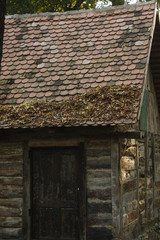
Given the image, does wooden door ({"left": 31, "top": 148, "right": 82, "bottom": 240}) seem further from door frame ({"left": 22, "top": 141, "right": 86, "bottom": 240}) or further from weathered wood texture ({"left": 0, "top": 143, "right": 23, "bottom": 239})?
weathered wood texture ({"left": 0, "top": 143, "right": 23, "bottom": 239})

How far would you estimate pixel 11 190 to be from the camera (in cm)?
1009

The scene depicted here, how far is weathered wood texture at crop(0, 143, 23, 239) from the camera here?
10.0 metres

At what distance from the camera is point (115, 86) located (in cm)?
1002

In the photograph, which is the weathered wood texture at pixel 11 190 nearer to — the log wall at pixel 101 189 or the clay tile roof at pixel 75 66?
the log wall at pixel 101 189

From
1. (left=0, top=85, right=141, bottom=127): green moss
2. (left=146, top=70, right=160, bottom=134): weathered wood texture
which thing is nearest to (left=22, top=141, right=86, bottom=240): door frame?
(left=0, top=85, right=141, bottom=127): green moss

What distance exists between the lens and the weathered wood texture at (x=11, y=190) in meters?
10.0

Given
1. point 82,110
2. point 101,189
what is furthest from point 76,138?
point 101,189

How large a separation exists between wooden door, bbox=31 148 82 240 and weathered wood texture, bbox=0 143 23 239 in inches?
10.7

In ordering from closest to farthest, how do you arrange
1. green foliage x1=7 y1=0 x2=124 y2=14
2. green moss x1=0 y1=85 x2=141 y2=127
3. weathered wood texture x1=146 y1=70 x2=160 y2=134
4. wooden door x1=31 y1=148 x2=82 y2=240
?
green moss x1=0 y1=85 x2=141 y2=127
wooden door x1=31 y1=148 x2=82 y2=240
weathered wood texture x1=146 y1=70 x2=160 y2=134
green foliage x1=7 y1=0 x2=124 y2=14

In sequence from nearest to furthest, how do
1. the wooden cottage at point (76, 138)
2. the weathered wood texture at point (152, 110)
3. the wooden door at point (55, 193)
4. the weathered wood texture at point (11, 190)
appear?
the wooden cottage at point (76, 138) → the wooden door at point (55, 193) → the weathered wood texture at point (11, 190) → the weathered wood texture at point (152, 110)

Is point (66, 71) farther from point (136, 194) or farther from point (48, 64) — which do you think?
point (136, 194)

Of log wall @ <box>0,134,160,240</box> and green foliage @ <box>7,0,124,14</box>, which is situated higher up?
green foliage @ <box>7,0,124,14</box>

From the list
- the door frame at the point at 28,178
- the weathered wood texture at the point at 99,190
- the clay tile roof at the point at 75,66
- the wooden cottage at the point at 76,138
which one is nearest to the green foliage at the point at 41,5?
the clay tile roof at the point at 75,66

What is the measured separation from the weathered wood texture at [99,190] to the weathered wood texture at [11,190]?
4.59ft
